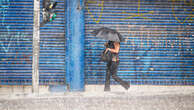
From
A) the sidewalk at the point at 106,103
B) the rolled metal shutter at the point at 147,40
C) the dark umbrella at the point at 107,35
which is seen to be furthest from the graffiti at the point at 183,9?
the sidewalk at the point at 106,103

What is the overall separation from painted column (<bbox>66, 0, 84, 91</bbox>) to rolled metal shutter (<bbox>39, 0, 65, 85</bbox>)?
345mm

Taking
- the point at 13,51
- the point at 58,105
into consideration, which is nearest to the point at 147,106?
the point at 58,105

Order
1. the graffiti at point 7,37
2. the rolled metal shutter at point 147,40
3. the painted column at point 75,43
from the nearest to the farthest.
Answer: the painted column at point 75,43, the graffiti at point 7,37, the rolled metal shutter at point 147,40

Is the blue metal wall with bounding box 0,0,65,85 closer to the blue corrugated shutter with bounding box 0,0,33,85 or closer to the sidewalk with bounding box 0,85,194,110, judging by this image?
the blue corrugated shutter with bounding box 0,0,33,85

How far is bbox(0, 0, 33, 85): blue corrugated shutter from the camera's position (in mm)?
10672

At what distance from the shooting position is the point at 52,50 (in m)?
10.8

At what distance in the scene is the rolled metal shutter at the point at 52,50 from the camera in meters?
10.8

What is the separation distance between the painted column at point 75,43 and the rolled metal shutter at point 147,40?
485 millimetres

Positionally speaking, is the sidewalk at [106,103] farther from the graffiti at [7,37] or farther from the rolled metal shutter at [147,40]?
the graffiti at [7,37]

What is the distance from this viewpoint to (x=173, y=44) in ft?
36.4

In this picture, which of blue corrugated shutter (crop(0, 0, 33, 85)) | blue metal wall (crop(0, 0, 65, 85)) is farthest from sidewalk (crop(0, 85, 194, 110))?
blue corrugated shutter (crop(0, 0, 33, 85))

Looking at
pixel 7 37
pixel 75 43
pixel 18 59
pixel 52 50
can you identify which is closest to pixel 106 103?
pixel 75 43

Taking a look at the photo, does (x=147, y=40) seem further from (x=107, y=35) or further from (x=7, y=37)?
(x=7, y=37)

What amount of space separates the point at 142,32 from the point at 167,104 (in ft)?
14.0
